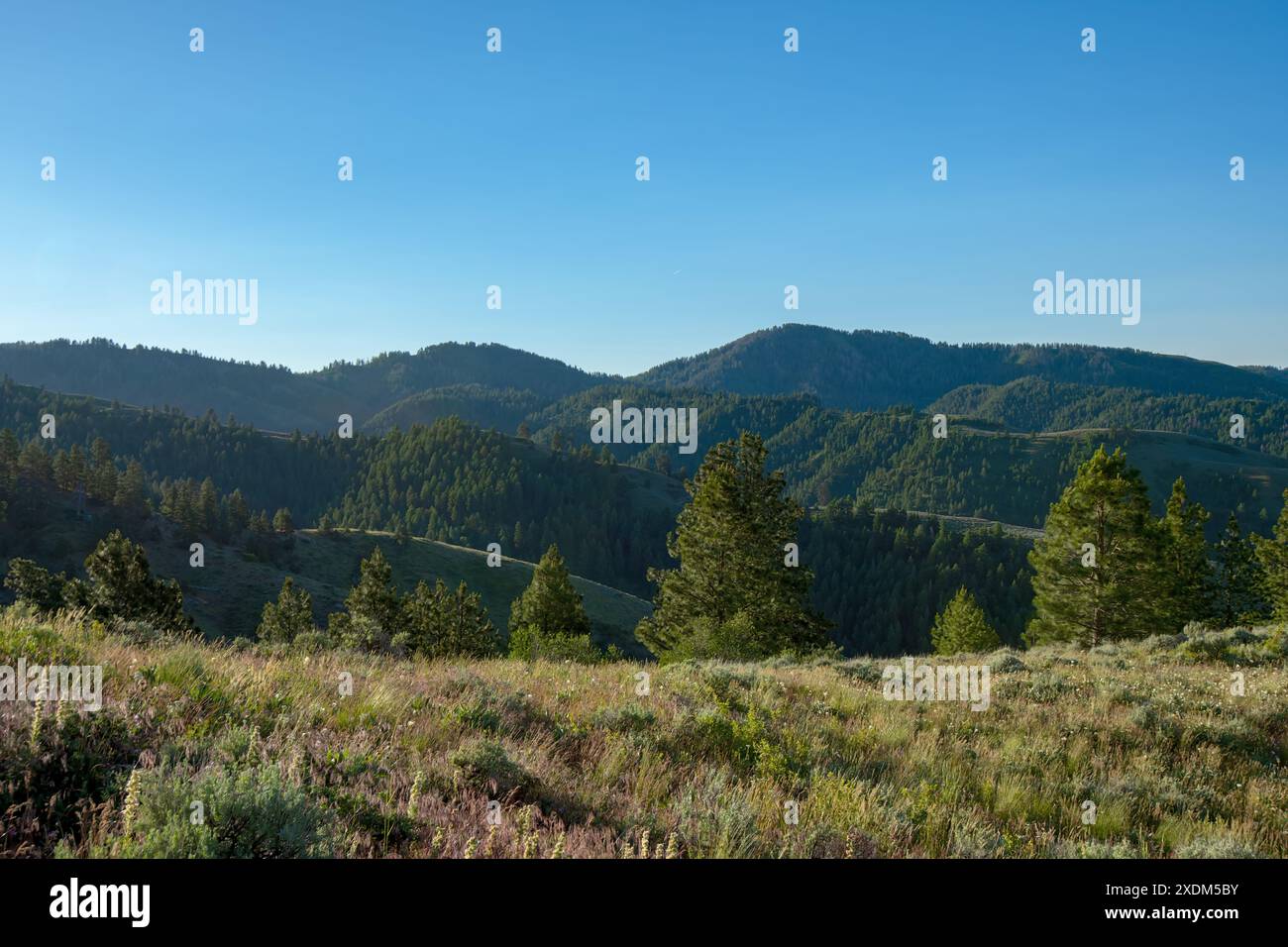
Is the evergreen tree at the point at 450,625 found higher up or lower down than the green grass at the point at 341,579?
higher up

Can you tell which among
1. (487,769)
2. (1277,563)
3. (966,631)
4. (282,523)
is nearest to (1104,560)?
(966,631)

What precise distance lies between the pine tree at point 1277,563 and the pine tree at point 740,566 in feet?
108

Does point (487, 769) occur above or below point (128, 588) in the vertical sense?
above

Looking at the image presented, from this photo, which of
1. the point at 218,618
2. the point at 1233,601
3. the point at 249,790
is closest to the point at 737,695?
the point at 249,790

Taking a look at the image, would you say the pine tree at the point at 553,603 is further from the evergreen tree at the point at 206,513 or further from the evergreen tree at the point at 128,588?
the evergreen tree at the point at 206,513

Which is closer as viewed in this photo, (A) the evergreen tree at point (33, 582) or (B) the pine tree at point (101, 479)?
(A) the evergreen tree at point (33, 582)

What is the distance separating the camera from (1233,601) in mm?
43969

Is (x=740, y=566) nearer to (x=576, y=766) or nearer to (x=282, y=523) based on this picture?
(x=576, y=766)

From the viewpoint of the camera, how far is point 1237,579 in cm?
4369

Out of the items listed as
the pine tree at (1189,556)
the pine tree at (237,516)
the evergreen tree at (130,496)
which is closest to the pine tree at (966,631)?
the pine tree at (1189,556)

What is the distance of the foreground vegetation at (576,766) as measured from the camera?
3.78m

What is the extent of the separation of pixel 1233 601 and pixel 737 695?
51.3 meters

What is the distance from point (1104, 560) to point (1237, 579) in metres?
23.2
